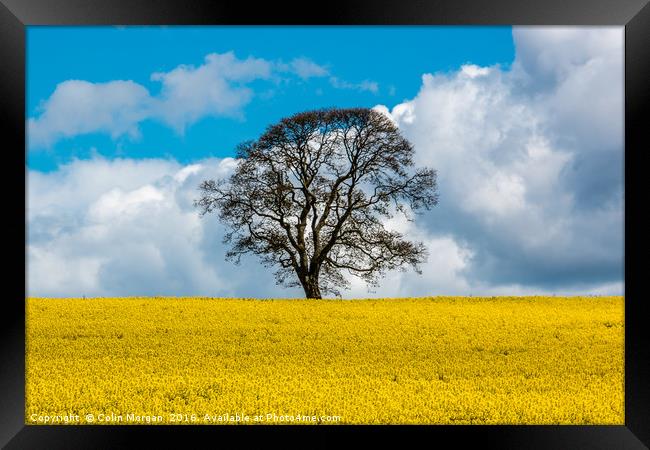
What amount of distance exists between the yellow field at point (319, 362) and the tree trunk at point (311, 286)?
1520 millimetres

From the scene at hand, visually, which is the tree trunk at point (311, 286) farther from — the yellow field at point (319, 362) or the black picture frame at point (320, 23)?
the black picture frame at point (320, 23)

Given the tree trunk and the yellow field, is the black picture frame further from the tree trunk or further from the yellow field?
the tree trunk

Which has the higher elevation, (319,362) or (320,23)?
(320,23)

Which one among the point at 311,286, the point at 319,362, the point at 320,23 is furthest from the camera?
the point at 311,286

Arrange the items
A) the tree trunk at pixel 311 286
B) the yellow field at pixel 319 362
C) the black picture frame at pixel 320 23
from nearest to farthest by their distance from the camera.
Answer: the black picture frame at pixel 320 23 → the yellow field at pixel 319 362 → the tree trunk at pixel 311 286

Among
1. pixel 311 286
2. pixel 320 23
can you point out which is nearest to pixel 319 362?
pixel 320 23

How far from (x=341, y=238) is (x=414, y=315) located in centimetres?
442

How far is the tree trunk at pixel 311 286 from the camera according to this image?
1930 centimetres

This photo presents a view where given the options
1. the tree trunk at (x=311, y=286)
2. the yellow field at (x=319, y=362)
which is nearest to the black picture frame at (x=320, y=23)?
the yellow field at (x=319, y=362)

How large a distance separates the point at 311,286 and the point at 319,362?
8605mm

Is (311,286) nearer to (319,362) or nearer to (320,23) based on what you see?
(319,362)

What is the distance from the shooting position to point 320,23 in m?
5.71
